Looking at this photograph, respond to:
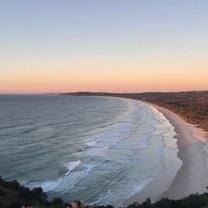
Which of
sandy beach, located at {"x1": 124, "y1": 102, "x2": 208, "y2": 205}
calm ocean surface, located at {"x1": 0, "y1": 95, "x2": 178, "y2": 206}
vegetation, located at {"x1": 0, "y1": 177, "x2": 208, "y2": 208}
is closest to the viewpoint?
vegetation, located at {"x1": 0, "y1": 177, "x2": 208, "y2": 208}

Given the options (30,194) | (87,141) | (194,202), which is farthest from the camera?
(87,141)

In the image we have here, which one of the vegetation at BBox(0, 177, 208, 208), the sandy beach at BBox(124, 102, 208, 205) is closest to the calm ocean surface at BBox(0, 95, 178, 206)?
the sandy beach at BBox(124, 102, 208, 205)

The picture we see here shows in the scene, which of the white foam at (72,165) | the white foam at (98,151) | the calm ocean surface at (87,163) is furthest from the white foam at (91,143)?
the white foam at (72,165)

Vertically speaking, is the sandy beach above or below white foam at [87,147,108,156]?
above

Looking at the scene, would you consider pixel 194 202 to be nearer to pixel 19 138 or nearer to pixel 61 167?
pixel 61 167

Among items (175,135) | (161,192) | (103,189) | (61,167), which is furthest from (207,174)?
(175,135)

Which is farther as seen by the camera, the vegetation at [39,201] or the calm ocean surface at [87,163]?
the calm ocean surface at [87,163]

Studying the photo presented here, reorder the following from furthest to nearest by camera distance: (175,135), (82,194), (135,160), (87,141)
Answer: (175,135) < (87,141) < (135,160) < (82,194)

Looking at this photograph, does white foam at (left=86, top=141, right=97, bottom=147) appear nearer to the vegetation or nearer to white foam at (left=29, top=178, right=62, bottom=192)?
white foam at (left=29, top=178, right=62, bottom=192)

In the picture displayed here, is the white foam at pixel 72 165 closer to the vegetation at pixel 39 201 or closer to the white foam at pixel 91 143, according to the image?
the vegetation at pixel 39 201
